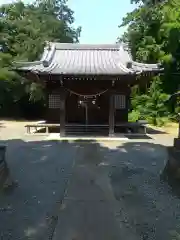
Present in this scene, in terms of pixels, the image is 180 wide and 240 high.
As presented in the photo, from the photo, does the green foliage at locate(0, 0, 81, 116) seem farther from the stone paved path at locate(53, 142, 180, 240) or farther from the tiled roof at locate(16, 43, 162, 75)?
the stone paved path at locate(53, 142, 180, 240)

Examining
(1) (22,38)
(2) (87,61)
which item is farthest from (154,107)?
(1) (22,38)

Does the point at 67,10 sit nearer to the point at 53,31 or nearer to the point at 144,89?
the point at 53,31

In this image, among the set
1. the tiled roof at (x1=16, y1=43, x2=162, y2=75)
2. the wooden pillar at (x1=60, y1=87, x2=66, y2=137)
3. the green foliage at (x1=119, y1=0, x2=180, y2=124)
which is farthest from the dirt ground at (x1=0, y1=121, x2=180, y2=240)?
the green foliage at (x1=119, y1=0, x2=180, y2=124)

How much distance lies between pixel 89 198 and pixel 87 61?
12471 mm

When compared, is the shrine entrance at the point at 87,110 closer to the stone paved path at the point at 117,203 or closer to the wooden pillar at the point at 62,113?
the wooden pillar at the point at 62,113

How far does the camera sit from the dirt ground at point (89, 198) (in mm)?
4629

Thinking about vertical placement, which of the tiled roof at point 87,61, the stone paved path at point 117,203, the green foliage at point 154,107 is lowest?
the green foliage at point 154,107

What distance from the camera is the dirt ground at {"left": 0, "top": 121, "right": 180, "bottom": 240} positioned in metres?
4.63

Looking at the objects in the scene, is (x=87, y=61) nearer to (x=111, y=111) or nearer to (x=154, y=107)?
(x=111, y=111)

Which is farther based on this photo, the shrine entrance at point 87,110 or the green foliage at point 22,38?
the green foliage at point 22,38

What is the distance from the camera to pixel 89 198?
6.15 meters

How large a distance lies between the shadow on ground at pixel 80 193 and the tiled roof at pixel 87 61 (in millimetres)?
4045

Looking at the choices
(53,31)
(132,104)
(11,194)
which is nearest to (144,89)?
(132,104)

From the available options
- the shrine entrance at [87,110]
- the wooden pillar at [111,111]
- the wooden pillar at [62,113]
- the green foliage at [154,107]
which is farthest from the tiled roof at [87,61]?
the green foliage at [154,107]
